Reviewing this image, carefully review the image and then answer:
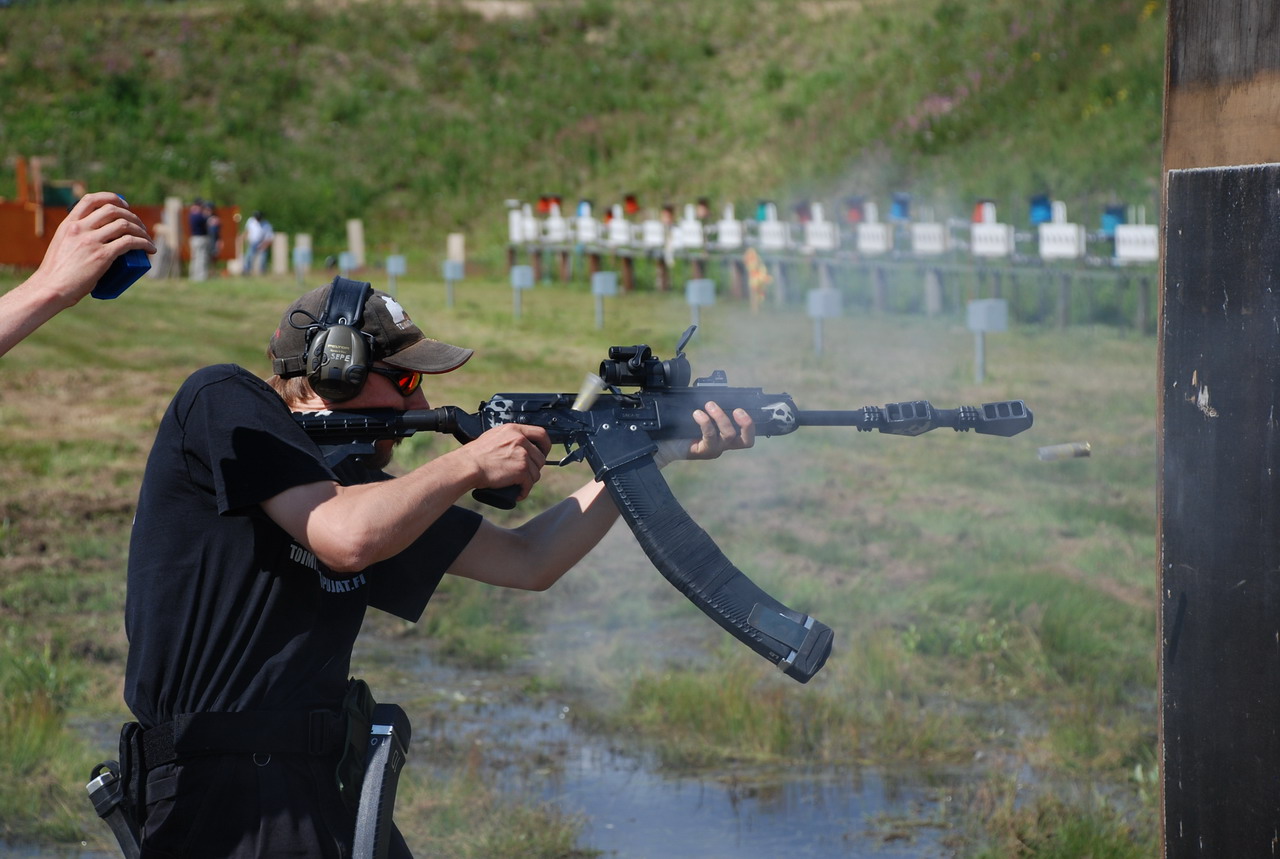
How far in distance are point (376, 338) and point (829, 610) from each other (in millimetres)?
5238

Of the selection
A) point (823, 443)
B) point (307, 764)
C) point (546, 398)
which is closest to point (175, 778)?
point (307, 764)

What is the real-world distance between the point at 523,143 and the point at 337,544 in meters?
37.7

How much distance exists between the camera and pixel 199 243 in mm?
28906

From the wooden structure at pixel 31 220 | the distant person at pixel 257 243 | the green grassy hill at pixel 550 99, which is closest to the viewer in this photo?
the green grassy hill at pixel 550 99

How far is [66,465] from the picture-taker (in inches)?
452

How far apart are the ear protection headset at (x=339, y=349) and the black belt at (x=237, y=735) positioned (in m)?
0.65

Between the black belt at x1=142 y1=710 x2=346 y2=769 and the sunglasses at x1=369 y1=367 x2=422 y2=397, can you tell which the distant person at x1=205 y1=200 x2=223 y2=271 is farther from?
the black belt at x1=142 y1=710 x2=346 y2=769

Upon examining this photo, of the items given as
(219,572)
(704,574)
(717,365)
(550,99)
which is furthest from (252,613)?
(550,99)

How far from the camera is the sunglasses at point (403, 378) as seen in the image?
11.1 feet

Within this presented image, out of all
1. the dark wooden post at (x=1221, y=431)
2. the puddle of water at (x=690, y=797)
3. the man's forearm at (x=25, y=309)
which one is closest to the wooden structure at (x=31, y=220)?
the puddle of water at (x=690, y=797)

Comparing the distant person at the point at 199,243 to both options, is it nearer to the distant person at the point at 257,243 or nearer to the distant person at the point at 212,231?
the distant person at the point at 212,231

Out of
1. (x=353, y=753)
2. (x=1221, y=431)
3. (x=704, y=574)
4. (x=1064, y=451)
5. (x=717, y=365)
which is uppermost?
(x=1221, y=431)

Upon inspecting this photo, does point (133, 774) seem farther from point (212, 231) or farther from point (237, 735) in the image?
point (212, 231)

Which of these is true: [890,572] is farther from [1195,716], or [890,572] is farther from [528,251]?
[528,251]
